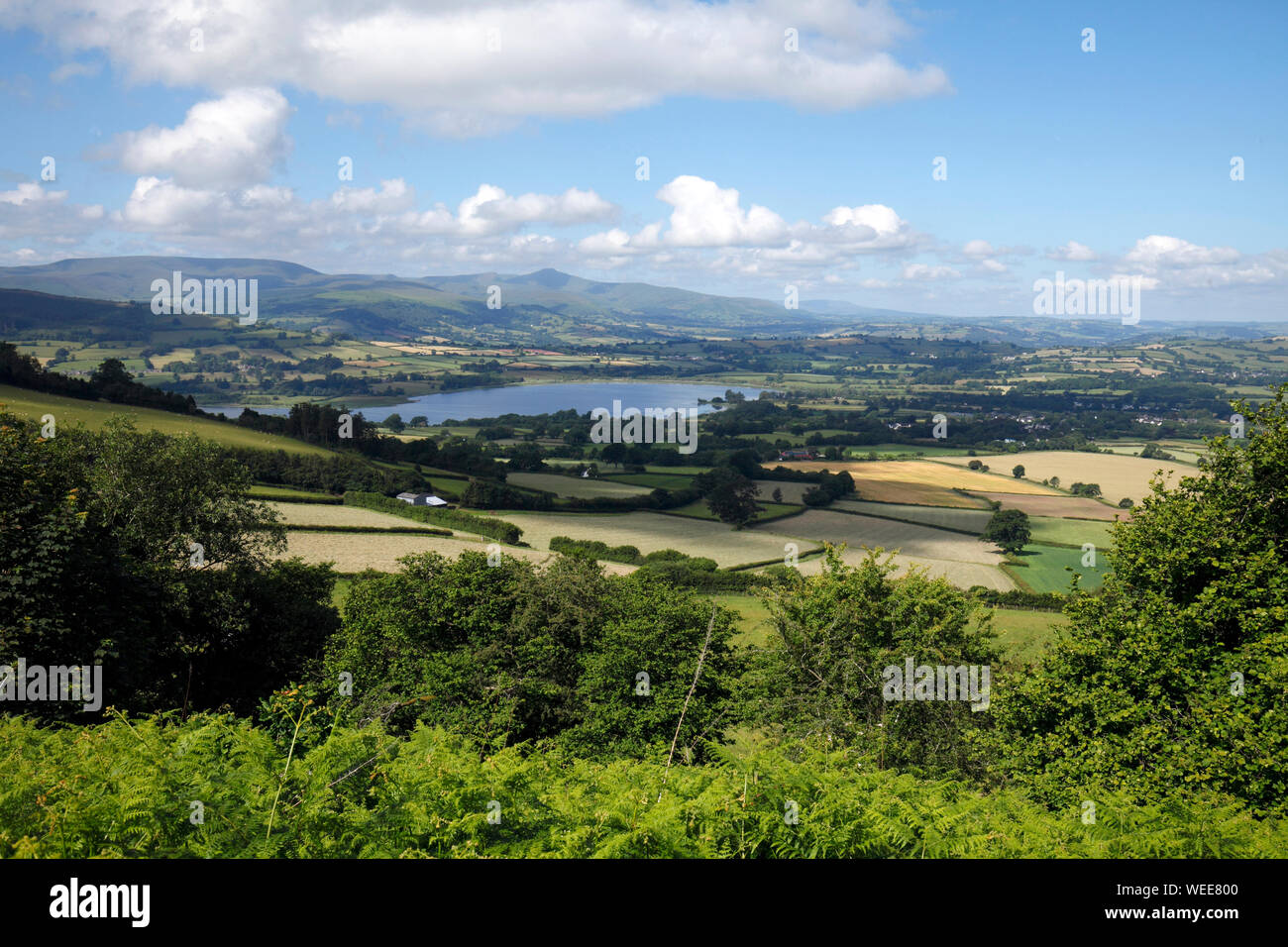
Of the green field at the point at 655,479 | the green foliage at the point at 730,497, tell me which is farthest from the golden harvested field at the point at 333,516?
the green field at the point at 655,479

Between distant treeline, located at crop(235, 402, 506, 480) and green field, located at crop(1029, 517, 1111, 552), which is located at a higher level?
distant treeline, located at crop(235, 402, 506, 480)

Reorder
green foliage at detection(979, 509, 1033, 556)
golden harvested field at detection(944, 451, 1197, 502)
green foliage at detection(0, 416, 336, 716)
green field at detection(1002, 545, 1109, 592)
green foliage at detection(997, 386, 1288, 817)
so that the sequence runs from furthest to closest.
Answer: golden harvested field at detection(944, 451, 1197, 502) < green foliage at detection(979, 509, 1033, 556) < green field at detection(1002, 545, 1109, 592) < green foliage at detection(0, 416, 336, 716) < green foliage at detection(997, 386, 1288, 817)

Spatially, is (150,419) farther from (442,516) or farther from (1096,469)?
(1096,469)

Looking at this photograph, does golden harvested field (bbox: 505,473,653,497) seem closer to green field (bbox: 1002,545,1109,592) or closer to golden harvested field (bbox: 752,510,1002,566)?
golden harvested field (bbox: 752,510,1002,566)

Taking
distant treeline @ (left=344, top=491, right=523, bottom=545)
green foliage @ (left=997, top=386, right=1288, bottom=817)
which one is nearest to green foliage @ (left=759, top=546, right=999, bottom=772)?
green foliage @ (left=997, top=386, right=1288, bottom=817)

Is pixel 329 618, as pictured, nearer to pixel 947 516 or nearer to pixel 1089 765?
pixel 1089 765

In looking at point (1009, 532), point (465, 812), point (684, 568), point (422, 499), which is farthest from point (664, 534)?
point (465, 812)
